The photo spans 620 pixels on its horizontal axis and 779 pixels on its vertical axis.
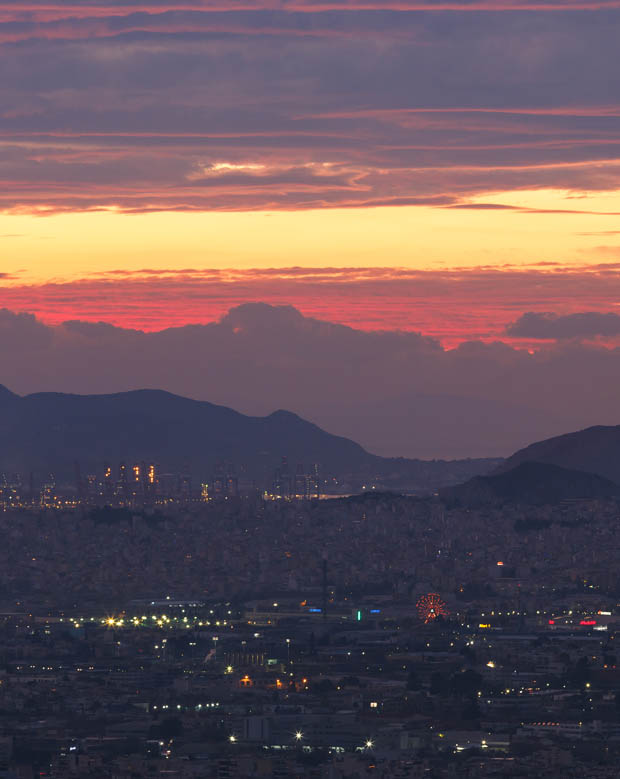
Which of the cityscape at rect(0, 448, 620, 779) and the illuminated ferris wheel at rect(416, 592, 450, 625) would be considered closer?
the cityscape at rect(0, 448, 620, 779)

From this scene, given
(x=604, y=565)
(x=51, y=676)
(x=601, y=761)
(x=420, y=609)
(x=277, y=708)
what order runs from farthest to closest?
(x=604, y=565)
(x=420, y=609)
(x=51, y=676)
(x=277, y=708)
(x=601, y=761)

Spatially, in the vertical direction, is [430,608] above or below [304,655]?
above

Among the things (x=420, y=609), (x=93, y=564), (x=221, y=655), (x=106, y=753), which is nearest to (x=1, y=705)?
(x=106, y=753)

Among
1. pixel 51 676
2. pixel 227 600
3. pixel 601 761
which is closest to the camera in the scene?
pixel 601 761

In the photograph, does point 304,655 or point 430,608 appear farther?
point 430,608

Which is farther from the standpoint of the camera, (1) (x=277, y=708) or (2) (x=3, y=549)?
(2) (x=3, y=549)

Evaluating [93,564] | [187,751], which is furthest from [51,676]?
[93,564]

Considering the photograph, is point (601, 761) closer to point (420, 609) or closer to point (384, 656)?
point (384, 656)

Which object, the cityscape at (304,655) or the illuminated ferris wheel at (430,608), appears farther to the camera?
the illuminated ferris wheel at (430,608)
